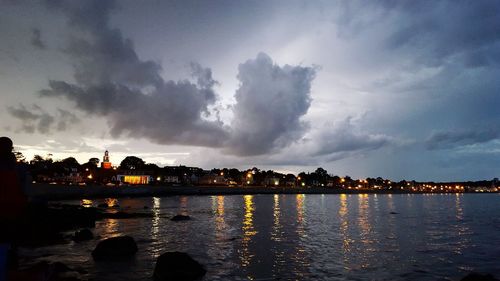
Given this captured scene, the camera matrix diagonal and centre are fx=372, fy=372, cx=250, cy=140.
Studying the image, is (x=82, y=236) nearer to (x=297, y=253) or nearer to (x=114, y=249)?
(x=114, y=249)

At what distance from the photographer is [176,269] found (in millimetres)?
19828

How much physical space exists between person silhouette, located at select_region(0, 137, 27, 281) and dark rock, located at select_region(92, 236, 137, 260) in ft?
63.1

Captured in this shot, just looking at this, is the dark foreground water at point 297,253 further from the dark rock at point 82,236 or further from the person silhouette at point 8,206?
the person silhouette at point 8,206

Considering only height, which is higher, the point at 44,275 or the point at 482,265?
the point at 44,275

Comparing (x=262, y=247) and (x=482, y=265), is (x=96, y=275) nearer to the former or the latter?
(x=262, y=247)

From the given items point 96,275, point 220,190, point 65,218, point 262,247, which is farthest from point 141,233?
point 220,190

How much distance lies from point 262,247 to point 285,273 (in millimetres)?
9693

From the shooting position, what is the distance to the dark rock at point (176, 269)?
19531 millimetres

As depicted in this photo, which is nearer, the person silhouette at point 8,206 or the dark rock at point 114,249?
the person silhouette at point 8,206

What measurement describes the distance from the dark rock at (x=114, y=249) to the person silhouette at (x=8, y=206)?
1922 cm

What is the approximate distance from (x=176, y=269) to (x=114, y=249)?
25.3 feet

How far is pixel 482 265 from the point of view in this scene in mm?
26875

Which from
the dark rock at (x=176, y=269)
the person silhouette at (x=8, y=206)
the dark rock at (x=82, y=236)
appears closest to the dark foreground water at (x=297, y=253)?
the dark rock at (x=176, y=269)

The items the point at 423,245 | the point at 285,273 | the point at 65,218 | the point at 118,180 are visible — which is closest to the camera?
the point at 285,273
